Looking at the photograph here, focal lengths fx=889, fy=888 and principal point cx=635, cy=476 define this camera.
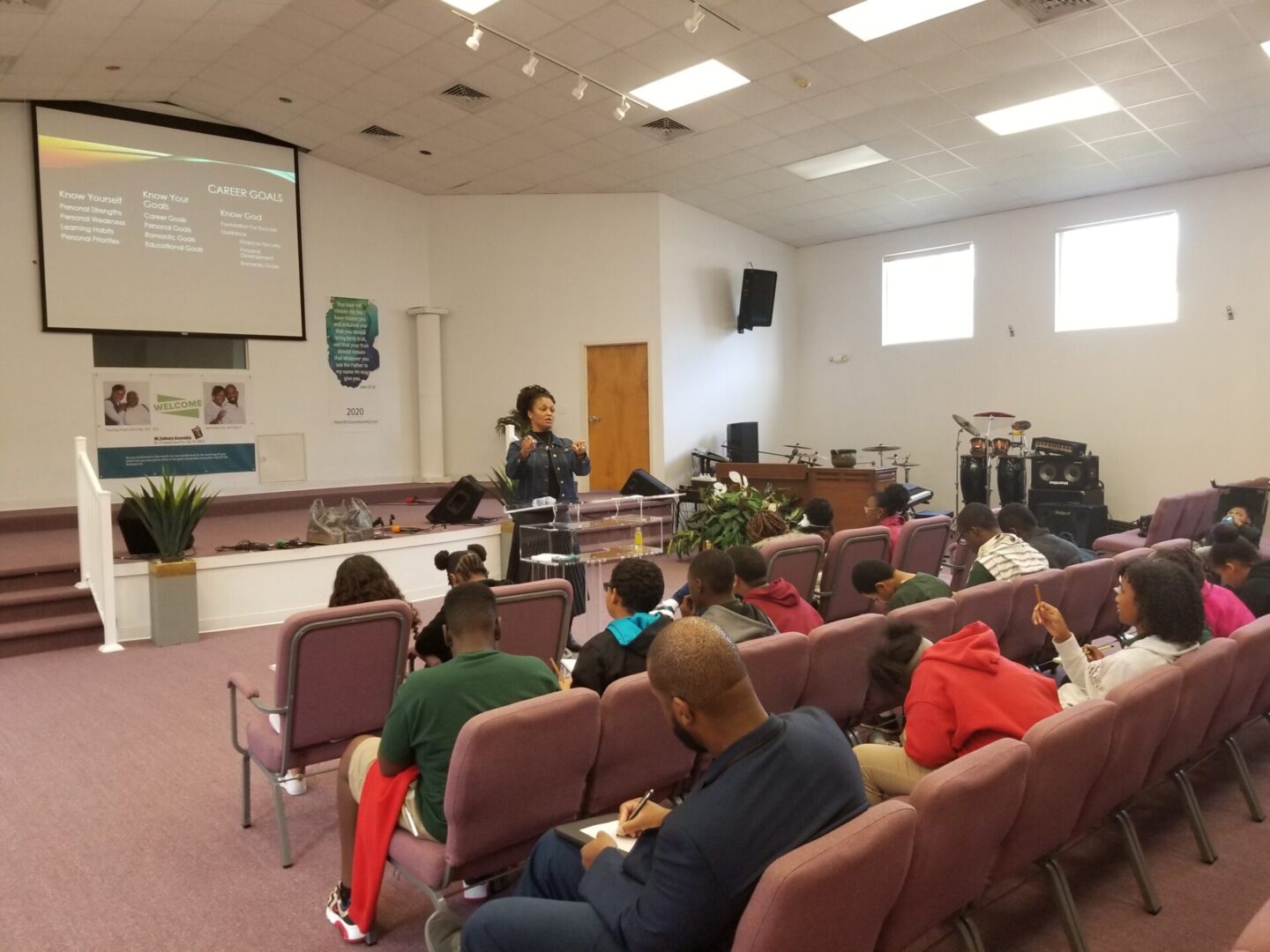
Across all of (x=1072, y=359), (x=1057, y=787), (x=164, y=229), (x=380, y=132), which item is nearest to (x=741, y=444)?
(x=1072, y=359)

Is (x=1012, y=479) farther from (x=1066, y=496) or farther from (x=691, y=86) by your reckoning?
(x=691, y=86)

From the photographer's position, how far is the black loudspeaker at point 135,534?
618 cm

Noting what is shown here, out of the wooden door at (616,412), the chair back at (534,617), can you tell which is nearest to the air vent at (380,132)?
the wooden door at (616,412)

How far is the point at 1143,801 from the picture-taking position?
3.24 metres

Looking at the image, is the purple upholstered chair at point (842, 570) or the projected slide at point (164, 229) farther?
the projected slide at point (164, 229)

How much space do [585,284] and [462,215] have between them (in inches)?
79.0

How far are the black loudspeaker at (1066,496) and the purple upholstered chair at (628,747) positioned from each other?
8488 millimetres

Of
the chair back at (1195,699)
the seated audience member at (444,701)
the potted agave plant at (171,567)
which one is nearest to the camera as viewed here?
the seated audience member at (444,701)

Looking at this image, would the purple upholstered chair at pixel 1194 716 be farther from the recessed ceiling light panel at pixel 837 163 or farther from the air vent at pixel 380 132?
the air vent at pixel 380 132

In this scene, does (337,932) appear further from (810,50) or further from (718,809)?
(810,50)

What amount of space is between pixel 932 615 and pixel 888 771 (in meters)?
0.91

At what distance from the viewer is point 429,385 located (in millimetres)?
11797

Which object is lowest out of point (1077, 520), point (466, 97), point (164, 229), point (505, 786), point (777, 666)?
point (1077, 520)

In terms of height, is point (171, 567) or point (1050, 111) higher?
point (1050, 111)
